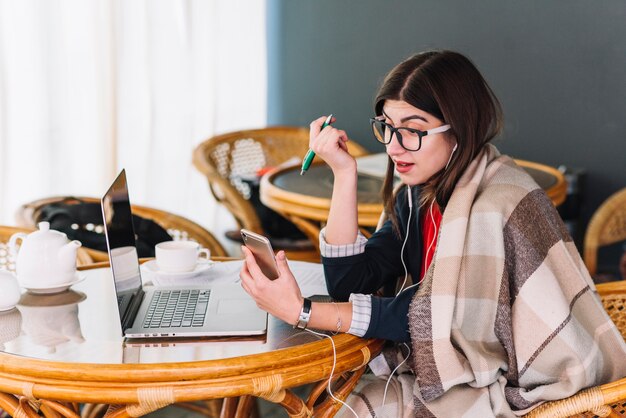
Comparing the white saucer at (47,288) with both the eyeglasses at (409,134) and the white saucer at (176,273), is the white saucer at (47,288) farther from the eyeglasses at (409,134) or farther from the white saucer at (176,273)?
the eyeglasses at (409,134)

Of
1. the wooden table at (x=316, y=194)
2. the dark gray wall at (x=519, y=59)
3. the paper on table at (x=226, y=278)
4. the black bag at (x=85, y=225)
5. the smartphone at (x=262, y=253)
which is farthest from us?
the dark gray wall at (x=519, y=59)

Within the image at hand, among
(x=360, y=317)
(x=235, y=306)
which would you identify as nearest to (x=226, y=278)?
(x=235, y=306)

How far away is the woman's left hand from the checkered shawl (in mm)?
216

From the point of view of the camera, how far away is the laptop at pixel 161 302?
4.98ft

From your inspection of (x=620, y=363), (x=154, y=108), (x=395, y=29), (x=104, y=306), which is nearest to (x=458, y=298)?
(x=620, y=363)

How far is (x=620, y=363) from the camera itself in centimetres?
163

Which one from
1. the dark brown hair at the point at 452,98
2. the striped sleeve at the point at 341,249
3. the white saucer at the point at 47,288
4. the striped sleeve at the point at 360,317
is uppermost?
the dark brown hair at the point at 452,98

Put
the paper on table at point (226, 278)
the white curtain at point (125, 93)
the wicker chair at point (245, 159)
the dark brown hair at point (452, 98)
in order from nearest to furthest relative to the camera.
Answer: the dark brown hair at point (452, 98), the paper on table at point (226, 278), the white curtain at point (125, 93), the wicker chair at point (245, 159)

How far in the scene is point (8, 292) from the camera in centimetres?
165

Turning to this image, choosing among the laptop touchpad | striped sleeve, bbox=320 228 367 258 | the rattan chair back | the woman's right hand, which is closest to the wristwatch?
the laptop touchpad

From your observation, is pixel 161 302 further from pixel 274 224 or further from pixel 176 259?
pixel 274 224

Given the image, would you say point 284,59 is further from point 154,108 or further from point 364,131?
point 154,108

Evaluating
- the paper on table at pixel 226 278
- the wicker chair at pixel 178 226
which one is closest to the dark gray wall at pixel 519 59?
the wicker chair at pixel 178 226

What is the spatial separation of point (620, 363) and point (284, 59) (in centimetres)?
303
